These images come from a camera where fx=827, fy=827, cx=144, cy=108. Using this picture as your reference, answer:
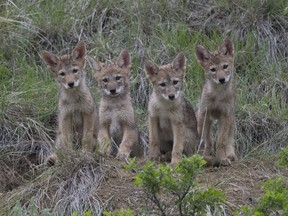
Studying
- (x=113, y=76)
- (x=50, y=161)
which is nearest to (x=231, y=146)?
(x=113, y=76)

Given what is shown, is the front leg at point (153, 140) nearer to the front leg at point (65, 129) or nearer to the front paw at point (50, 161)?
the front leg at point (65, 129)

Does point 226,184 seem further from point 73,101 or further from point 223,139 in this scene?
point 73,101

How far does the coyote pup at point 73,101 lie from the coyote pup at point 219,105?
3.79 feet

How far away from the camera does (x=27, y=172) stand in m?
8.84

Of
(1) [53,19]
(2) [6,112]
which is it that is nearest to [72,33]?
(1) [53,19]

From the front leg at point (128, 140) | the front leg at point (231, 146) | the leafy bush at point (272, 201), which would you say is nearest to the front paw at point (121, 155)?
the front leg at point (128, 140)

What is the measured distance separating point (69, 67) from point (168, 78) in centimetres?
108

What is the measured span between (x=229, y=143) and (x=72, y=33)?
3.05 m

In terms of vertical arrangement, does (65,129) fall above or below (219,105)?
below

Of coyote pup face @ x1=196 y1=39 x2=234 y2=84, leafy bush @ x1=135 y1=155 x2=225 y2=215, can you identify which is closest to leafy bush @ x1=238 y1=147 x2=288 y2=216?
leafy bush @ x1=135 y1=155 x2=225 y2=215

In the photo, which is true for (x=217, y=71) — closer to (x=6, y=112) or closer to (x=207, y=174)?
(x=207, y=174)

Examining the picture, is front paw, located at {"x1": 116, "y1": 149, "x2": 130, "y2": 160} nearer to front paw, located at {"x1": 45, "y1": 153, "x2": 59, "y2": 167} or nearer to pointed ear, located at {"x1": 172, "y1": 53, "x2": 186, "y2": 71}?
front paw, located at {"x1": 45, "y1": 153, "x2": 59, "y2": 167}

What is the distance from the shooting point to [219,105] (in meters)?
8.48

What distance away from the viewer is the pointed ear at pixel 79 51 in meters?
8.74
